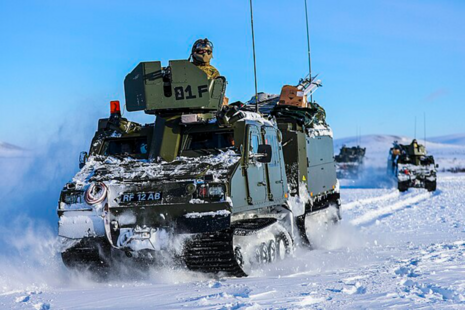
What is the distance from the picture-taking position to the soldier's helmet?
1087 centimetres

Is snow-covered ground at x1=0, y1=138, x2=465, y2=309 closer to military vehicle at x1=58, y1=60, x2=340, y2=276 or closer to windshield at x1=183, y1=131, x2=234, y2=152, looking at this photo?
military vehicle at x1=58, y1=60, x2=340, y2=276

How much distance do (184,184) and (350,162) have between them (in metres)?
41.4

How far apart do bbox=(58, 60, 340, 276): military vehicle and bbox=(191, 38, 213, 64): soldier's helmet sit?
47.0 inches

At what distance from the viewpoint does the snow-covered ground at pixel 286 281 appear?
620cm

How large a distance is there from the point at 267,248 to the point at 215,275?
1.39m

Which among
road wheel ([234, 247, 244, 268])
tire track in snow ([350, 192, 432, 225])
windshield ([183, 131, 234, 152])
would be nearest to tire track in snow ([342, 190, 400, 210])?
tire track in snow ([350, 192, 432, 225])

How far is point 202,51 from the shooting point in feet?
35.7

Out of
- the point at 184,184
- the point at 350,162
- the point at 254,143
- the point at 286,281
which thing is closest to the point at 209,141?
the point at 254,143

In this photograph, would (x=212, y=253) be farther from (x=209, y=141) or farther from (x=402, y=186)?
(x=402, y=186)

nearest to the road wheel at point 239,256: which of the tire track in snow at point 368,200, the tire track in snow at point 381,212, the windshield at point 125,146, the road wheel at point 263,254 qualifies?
the road wheel at point 263,254

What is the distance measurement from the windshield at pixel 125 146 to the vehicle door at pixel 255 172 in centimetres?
161

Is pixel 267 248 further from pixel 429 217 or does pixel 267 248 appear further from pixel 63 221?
pixel 429 217

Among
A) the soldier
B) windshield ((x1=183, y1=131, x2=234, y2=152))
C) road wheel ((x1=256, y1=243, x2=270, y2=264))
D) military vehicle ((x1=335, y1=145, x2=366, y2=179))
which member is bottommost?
road wheel ((x1=256, y1=243, x2=270, y2=264))

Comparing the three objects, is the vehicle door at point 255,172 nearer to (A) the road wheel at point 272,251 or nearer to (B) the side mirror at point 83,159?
(A) the road wheel at point 272,251
